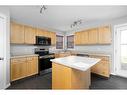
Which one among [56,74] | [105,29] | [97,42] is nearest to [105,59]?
[97,42]

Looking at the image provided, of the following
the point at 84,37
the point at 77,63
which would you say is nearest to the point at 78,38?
the point at 84,37

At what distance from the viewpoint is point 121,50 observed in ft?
12.1

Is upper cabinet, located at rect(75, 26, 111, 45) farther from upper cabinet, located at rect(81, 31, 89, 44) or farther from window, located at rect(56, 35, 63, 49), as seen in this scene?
window, located at rect(56, 35, 63, 49)

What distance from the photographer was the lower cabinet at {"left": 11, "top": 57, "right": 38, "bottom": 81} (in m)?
3.03

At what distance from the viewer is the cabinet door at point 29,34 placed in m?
3.74

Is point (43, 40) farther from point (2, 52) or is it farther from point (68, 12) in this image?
point (2, 52)

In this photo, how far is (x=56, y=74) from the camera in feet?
6.64

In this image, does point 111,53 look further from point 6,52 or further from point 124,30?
point 6,52

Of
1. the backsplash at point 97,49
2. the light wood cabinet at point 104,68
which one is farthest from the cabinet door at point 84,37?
the light wood cabinet at point 104,68

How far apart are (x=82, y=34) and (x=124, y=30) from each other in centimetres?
177

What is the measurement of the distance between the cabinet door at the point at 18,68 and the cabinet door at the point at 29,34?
86cm

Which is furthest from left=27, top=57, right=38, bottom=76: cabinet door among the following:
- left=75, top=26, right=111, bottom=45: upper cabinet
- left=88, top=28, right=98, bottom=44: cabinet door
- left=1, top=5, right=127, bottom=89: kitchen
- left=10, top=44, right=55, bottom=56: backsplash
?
left=88, top=28, right=98, bottom=44: cabinet door

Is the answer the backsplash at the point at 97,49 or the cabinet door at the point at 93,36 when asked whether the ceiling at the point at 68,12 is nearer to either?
the cabinet door at the point at 93,36
